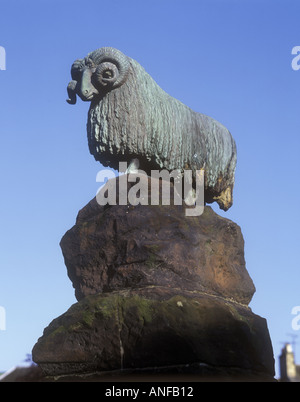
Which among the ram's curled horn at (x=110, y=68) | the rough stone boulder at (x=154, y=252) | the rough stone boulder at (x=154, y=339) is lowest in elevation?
the rough stone boulder at (x=154, y=339)

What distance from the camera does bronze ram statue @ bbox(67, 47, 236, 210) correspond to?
8031 mm

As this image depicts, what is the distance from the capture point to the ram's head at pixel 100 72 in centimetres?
802

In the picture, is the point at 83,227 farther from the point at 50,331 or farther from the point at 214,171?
the point at 214,171

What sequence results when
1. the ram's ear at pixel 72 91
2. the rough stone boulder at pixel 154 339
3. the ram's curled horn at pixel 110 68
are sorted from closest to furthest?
the rough stone boulder at pixel 154 339, the ram's curled horn at pixel 110 68, the ram's ear at pixel 72 91

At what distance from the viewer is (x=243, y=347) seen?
20.8ft

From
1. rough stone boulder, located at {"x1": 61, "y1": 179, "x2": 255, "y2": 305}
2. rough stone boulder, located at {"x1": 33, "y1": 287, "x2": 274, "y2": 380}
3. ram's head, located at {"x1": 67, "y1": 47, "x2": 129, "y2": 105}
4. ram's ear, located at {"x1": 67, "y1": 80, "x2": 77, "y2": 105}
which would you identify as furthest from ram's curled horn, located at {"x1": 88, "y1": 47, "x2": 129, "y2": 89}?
rough stone boulder, located at {"x1": 33, "y1": 287, "x2": 274, "y2": 380}

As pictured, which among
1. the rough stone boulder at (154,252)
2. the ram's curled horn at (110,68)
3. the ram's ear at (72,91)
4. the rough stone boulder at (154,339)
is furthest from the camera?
the ram's ear at (72,91)

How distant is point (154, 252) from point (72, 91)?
8.71 feet

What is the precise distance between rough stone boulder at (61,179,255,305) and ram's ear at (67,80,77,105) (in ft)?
5.17

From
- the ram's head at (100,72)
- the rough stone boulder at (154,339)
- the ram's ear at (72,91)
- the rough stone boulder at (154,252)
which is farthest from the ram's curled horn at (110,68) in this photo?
the rough stone boulder at (154,339)

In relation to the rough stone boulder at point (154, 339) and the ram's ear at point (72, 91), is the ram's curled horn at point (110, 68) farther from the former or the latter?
the rough stone boulder at point (154, 339)

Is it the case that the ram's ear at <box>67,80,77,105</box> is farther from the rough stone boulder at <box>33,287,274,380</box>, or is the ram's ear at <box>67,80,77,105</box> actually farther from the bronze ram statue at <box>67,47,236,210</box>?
the rough stone boulder at <box>33,287,274,380</box>

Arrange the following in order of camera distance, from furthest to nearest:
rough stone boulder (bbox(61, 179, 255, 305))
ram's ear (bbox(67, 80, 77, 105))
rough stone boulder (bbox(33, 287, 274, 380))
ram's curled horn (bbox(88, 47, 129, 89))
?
ram's ear (bbox(67, 80, 77, 105)), ram's curled horn (bbox(88, 47, 129, 89)), rough stone boulder (bbox(61, 179, 255, 305)), rough stone boulder (bbox(33, 287, 274, 380))
